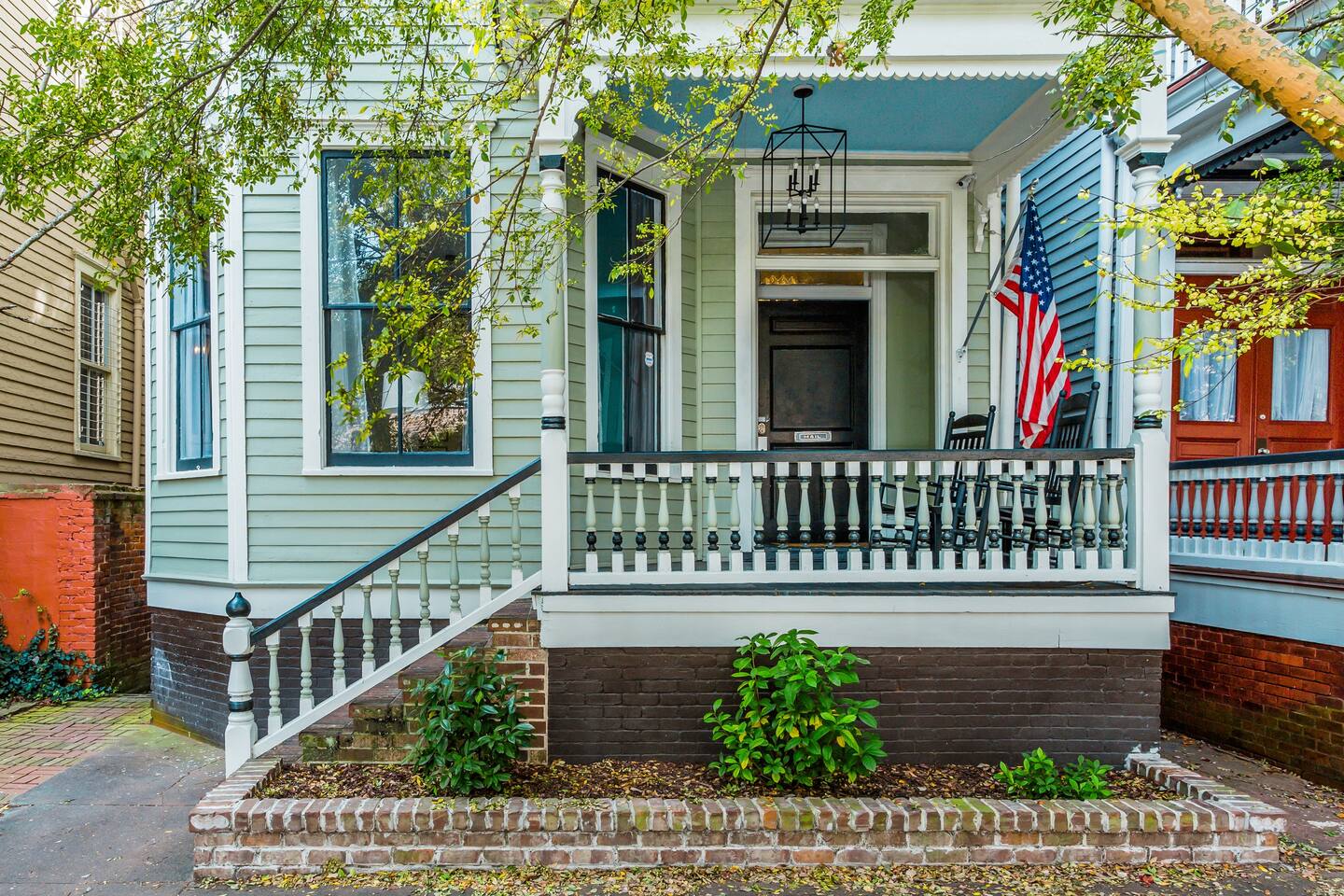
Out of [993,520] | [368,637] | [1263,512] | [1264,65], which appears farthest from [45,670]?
[1263,512]

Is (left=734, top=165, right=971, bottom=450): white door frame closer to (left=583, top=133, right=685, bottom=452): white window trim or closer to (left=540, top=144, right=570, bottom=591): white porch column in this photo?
(left=583, top=133, right=685, bottom=452): white window trim

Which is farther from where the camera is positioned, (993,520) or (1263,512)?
(993,520)

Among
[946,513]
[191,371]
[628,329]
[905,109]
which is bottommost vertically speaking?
[946,513]

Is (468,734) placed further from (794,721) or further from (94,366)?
(94,366)

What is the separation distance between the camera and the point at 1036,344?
495 centimetres

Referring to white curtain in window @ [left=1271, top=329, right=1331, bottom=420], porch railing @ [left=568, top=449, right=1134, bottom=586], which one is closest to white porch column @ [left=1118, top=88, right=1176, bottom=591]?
porch railing @ [left=568, top=449, right=1134, bottom=586]

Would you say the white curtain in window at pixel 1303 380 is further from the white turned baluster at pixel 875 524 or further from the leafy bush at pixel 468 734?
the leafy bush at pixel 468 734

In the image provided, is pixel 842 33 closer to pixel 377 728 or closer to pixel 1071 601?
pixel 1071 601

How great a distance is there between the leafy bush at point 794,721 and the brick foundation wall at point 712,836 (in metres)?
0.23

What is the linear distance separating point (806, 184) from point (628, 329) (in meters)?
1.76

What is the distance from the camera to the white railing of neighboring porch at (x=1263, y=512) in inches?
176

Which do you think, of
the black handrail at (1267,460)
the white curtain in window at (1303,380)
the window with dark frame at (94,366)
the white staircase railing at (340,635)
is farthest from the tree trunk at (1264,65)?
the window with dark frame at (94,366)

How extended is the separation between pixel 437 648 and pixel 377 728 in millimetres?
500

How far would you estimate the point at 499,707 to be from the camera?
383 centimetres
